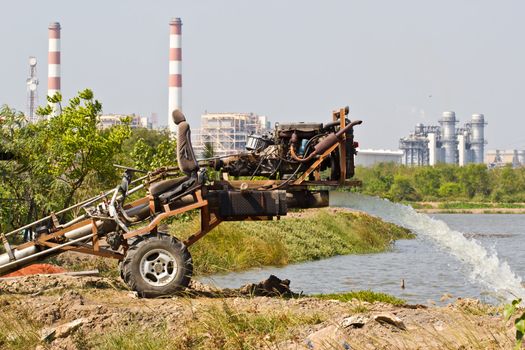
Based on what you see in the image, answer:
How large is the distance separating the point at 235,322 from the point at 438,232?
10799 millimetres

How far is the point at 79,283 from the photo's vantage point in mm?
15383

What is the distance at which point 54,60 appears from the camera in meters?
100

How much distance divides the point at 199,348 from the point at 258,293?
15.7 feet

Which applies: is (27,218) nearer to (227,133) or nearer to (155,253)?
(155,253)

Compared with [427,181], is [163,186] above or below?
below

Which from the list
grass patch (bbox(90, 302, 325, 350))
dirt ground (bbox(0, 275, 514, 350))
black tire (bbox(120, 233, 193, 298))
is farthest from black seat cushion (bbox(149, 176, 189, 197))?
grass patch (bbox(90, 302, 325, 350))

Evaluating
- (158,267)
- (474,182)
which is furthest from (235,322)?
(474,182)

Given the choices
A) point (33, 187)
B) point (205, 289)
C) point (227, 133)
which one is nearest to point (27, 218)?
point (33, 187)

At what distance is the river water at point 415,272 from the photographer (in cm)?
2161

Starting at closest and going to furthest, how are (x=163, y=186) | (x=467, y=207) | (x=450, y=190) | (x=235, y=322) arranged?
(x=235, y=322) → (x=163, y=186) → (x=467, y=207) → (x=450, y=190)

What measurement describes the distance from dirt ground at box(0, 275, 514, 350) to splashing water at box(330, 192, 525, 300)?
349cm

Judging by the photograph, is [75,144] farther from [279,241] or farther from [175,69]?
[175,69]

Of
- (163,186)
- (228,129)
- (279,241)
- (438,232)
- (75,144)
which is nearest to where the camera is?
(163,186)

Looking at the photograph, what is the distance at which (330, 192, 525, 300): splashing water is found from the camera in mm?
18484
